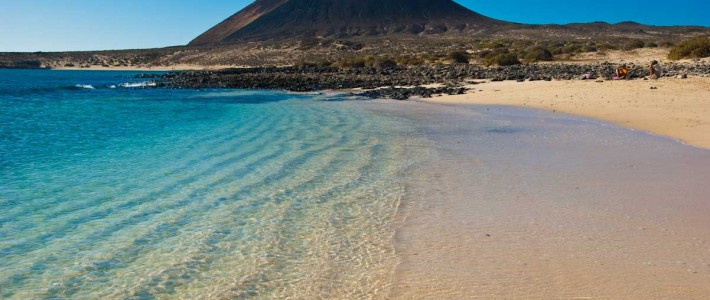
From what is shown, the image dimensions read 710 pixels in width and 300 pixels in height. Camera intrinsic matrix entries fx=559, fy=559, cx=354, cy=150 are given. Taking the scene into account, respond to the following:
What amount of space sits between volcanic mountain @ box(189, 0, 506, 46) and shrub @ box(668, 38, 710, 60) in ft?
269

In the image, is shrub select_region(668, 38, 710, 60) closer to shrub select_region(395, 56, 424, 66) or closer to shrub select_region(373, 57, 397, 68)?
shrub select_region(395, 56, 424, 66)

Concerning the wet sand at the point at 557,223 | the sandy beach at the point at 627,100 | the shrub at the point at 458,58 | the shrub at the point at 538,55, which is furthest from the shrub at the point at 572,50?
the wet sand at the point at 557,223

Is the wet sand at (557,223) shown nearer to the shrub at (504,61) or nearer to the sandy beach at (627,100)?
the sandy beach at (627,100)

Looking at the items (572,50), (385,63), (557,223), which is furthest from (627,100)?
(572,50)

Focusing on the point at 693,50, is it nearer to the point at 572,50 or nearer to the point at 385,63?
the point at 572,50

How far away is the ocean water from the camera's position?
438 centimetres

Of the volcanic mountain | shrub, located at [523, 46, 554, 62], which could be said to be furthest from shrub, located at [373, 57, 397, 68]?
the volcanic mountain

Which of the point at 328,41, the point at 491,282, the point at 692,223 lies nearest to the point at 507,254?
the point at 491,282

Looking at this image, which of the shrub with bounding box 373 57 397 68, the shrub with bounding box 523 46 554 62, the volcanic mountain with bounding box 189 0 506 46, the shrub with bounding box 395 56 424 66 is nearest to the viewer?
the shrub with bounding box 523 46 554 62

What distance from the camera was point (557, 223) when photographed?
579 centimetres

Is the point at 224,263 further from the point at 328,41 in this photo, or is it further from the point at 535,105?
the point at 328,41

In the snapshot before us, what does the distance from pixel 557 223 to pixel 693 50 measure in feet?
116

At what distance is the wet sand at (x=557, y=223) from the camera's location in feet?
14.0

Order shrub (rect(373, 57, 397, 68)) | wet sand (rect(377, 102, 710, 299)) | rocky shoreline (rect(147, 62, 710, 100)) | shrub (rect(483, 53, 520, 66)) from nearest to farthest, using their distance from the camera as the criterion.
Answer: wet sand (rect(377, 102, 710, 299)) < rocky shoreline (rect(147, 62, 710, 100)) < shrub (rect(483, 53, 520, 66)) < shrub (rect(373, 57, 397, 68))
